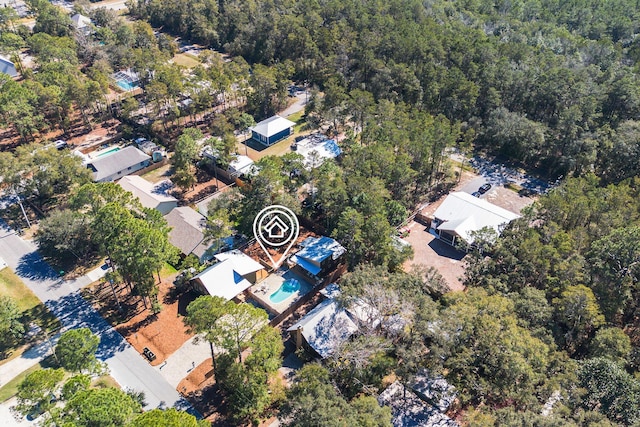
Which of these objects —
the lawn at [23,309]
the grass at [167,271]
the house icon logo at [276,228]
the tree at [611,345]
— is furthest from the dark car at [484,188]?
the lawn at [23,309]

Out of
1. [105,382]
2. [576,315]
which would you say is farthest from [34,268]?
[576,315]

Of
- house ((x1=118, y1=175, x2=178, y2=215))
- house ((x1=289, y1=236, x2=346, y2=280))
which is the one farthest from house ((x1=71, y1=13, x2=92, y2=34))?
house ((x1=289, y1=236, x2=346, y2=280))

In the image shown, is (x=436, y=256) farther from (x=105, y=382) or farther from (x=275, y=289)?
(x=105, y=382)

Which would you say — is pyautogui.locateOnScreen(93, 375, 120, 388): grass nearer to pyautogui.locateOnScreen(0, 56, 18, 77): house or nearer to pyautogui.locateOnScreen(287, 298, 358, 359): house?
pyautogui.locateOnScreen(287, 298, 358, 359): house

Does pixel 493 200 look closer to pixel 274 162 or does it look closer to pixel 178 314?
pixel 274 162

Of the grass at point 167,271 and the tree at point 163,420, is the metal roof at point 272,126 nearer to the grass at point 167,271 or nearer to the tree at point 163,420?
the grass at point 167,271

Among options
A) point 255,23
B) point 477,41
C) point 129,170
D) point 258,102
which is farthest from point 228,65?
point 477,41
